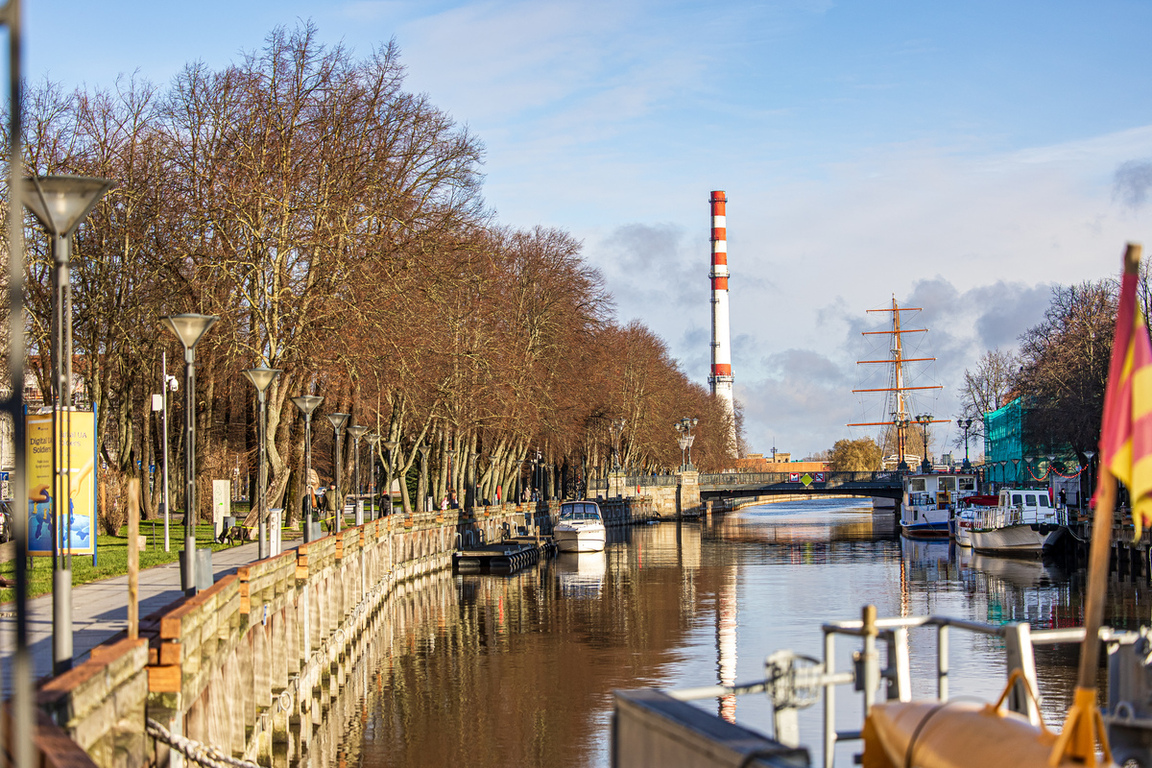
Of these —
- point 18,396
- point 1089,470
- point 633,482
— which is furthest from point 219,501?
point 633,482

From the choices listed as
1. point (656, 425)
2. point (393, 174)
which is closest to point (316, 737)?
point (393, 174)

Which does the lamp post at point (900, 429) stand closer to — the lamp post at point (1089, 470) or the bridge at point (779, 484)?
the bridge at point (779, 484)

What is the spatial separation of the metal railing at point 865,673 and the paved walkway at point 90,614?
22.1 feet

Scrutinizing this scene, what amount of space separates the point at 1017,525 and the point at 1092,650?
63.0 meters

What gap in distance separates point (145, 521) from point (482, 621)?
21.0 metres

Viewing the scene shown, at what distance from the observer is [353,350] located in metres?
40.3

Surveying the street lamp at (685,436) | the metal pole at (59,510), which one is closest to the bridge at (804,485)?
the street lamp at (685,436)

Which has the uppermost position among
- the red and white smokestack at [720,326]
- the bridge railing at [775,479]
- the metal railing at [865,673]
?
the red and white smokestack at [720,326]

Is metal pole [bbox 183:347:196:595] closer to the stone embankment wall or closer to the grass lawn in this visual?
the stone embankment wall

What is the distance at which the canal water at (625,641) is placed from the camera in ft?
74.6

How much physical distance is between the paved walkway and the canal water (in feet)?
12.4

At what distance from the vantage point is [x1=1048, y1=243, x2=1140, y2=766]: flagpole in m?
5.51

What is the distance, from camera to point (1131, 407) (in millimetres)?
5902

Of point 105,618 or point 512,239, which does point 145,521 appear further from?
point 105,618
